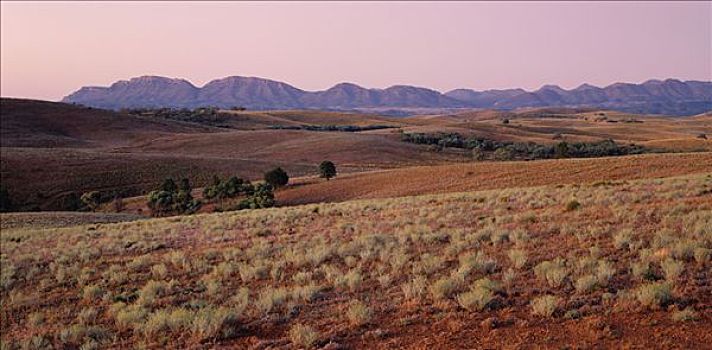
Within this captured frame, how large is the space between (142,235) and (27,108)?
441 ft

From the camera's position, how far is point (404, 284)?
10742 mm

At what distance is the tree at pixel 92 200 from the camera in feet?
178

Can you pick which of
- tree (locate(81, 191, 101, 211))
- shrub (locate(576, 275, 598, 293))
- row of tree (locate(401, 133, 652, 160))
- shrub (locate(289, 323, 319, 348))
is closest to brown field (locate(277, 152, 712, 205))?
tree (locate(81, 191, 101, 211))

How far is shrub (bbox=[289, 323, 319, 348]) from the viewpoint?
8.57 m

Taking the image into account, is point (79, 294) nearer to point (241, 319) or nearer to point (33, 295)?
point (33, 295)

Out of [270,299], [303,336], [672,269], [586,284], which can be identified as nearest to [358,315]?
[303,336]

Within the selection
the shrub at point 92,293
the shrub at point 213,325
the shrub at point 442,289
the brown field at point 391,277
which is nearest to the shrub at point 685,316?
the brown field at point 391,277

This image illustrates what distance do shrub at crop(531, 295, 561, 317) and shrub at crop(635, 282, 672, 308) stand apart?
1190 mm

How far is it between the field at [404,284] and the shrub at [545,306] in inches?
0.7

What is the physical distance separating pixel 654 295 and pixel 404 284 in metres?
4.10

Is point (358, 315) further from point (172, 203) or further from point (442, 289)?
point (172, 203)

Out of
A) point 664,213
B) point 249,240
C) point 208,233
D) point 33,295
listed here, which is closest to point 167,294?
point 33,295

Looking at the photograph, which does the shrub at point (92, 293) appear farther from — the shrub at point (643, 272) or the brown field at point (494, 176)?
the brown field at point (494, 176)

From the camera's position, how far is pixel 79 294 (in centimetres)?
1419
